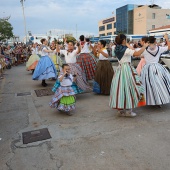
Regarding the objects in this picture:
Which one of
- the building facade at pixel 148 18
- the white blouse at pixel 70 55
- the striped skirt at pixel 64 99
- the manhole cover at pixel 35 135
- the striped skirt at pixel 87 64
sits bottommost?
the manhole cover at pixel 35 135

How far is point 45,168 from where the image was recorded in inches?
118

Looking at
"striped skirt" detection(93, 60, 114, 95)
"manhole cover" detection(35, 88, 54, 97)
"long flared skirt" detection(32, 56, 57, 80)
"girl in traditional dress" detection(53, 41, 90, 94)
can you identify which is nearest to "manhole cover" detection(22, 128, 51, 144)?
"girl in traditional dress" detection(53, 41, 90, 94)

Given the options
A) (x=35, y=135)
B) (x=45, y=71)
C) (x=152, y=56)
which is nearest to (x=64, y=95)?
(x=35, y=135)

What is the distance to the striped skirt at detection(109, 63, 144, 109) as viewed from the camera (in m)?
4.63

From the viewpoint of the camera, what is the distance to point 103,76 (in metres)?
6.77

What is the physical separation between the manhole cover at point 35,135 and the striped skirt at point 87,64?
343 centimetres

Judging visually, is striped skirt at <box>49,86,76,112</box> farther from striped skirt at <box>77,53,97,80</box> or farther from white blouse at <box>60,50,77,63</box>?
striped skirt at <box>77,53,97,80</box>

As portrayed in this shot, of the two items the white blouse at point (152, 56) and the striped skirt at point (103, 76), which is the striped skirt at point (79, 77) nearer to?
the striped skirt at point (103, 76)

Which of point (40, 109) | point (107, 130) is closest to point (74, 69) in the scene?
point (40, 109)

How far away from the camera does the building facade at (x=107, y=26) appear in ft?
294

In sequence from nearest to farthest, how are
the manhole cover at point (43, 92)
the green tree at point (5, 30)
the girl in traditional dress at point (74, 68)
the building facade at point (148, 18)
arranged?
the girl in traditional dress at point (74, 68), the manhole cover at point (43, 92), the green tree at point (5, 30), the building facade at point (148, 18)

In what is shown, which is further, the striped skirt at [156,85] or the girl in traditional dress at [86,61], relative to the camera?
the girl in traditional dress at [86,61]

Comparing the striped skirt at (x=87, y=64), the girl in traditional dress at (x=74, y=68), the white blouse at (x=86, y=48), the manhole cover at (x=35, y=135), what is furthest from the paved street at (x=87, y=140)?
the white blouse at (x=86, y=48)

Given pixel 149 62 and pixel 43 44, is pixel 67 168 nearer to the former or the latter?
pixel 149 62
